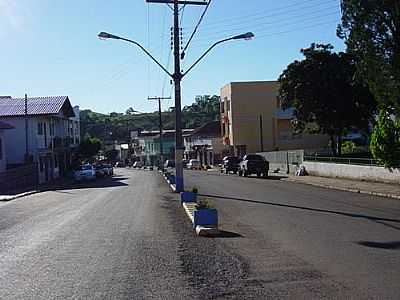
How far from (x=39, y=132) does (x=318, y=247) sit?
162 ft

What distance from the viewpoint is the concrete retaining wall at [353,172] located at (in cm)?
3080

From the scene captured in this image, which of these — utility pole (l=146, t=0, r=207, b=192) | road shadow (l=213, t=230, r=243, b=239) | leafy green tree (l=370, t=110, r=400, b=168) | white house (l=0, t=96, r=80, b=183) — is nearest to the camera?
road shadow (l=213, t=230, r=243, b=239)

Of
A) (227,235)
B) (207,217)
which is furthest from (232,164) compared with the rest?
(227,235)

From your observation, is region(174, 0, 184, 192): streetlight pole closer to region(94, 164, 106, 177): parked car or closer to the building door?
the building door

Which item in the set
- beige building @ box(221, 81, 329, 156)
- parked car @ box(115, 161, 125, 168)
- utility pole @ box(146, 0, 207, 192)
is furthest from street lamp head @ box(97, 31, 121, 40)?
parked car @ box(115, 161, 125, 168)

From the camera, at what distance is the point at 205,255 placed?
466 inches

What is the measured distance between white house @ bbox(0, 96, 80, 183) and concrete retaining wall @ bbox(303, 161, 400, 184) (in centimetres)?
2346

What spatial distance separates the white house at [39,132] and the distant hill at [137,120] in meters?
76.3

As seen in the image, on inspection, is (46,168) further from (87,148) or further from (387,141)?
(387,141)

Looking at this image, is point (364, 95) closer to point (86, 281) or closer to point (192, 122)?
point (86, 281)

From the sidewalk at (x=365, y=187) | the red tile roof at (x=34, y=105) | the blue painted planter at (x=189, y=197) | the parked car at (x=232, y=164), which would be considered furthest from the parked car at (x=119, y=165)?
the blue painted planter at (x=189, y=197)

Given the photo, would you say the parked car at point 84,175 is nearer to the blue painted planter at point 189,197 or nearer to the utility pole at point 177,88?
the utility pole at point 177,88

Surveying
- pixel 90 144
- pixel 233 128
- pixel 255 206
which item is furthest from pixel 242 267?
pixel 90 144

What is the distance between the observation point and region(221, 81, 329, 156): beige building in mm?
77250
